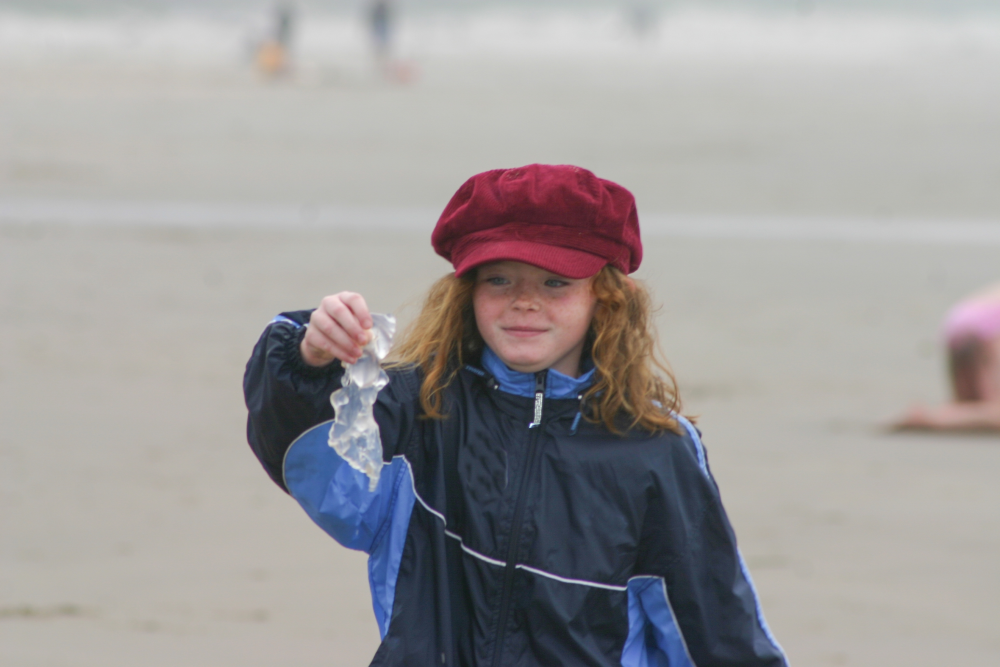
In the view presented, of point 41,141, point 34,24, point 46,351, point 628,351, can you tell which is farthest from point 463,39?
point 628,351

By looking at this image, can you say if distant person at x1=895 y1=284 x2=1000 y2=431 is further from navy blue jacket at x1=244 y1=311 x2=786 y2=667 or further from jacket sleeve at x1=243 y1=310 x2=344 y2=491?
jacket sleeve at x1=243 y1=310 x2=344 y2=491

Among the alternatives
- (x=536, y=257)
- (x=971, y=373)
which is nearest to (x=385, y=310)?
(x=971, y=373)

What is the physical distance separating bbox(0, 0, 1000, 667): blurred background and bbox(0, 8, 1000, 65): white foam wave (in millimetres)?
17166

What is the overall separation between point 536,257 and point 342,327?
35cm

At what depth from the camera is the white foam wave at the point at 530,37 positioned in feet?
140

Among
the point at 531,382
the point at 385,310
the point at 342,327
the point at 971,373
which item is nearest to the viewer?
the point at 342,327

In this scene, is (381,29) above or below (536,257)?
above

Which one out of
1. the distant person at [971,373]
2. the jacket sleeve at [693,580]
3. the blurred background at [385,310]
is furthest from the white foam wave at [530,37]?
the jacket sleeve at [693,580]

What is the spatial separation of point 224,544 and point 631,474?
295 cm

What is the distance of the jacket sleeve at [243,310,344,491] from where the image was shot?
2.19 meters

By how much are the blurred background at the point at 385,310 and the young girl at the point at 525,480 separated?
184 cm

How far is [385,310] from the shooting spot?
8562mm

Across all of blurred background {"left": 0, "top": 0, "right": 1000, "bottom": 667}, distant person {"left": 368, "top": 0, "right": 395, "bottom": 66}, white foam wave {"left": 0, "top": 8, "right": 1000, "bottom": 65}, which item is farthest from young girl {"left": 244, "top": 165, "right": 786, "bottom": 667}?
distant person {"left": 368, "top": 0, "right": 395, "bottom": 66}

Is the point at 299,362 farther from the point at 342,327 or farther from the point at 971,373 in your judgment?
the point at 971,373
